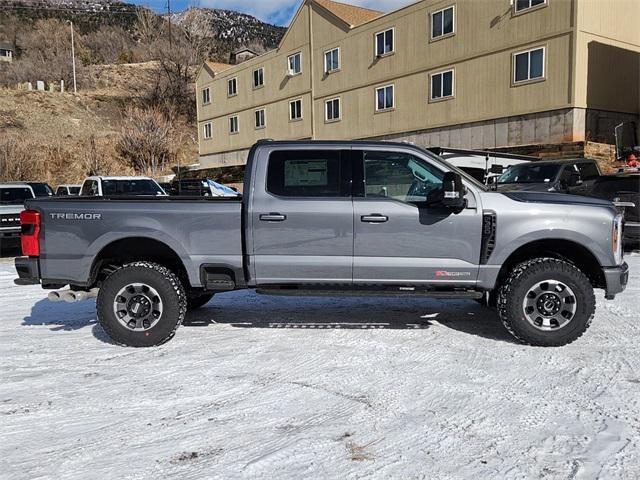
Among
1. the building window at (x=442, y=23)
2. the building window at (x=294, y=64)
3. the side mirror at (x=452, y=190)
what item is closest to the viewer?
the side mirror at (x=452, y=190)

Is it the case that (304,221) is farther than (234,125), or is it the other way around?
(234,125)

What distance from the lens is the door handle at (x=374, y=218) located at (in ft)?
16.6

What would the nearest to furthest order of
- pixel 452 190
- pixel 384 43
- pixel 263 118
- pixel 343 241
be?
pixel 452 190 → pixel 343 241 → pixel 384 43 → pixel 263 118

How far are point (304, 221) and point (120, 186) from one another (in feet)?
39.2

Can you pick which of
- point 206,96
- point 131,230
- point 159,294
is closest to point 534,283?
point 159,294

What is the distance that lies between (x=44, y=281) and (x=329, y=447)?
11.7 feet

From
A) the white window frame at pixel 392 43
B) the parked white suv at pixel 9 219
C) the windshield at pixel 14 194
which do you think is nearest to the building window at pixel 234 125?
the white window frame at pixel 392 43

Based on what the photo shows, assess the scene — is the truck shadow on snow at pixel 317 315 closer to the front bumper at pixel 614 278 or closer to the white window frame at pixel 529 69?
the front bumper at pixel 614 278

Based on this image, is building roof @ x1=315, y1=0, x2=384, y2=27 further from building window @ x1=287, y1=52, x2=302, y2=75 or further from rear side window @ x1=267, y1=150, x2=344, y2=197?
rear side window @ x1=267, y1=150, x2=344, y2=197

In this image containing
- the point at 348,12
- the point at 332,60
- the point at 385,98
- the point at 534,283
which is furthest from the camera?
the point at 348,12

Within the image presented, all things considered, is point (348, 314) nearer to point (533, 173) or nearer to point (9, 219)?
point (533, 173)

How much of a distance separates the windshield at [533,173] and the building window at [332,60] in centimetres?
Answer: 2040

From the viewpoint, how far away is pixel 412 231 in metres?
5.06

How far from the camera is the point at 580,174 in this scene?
1137 centimetres
